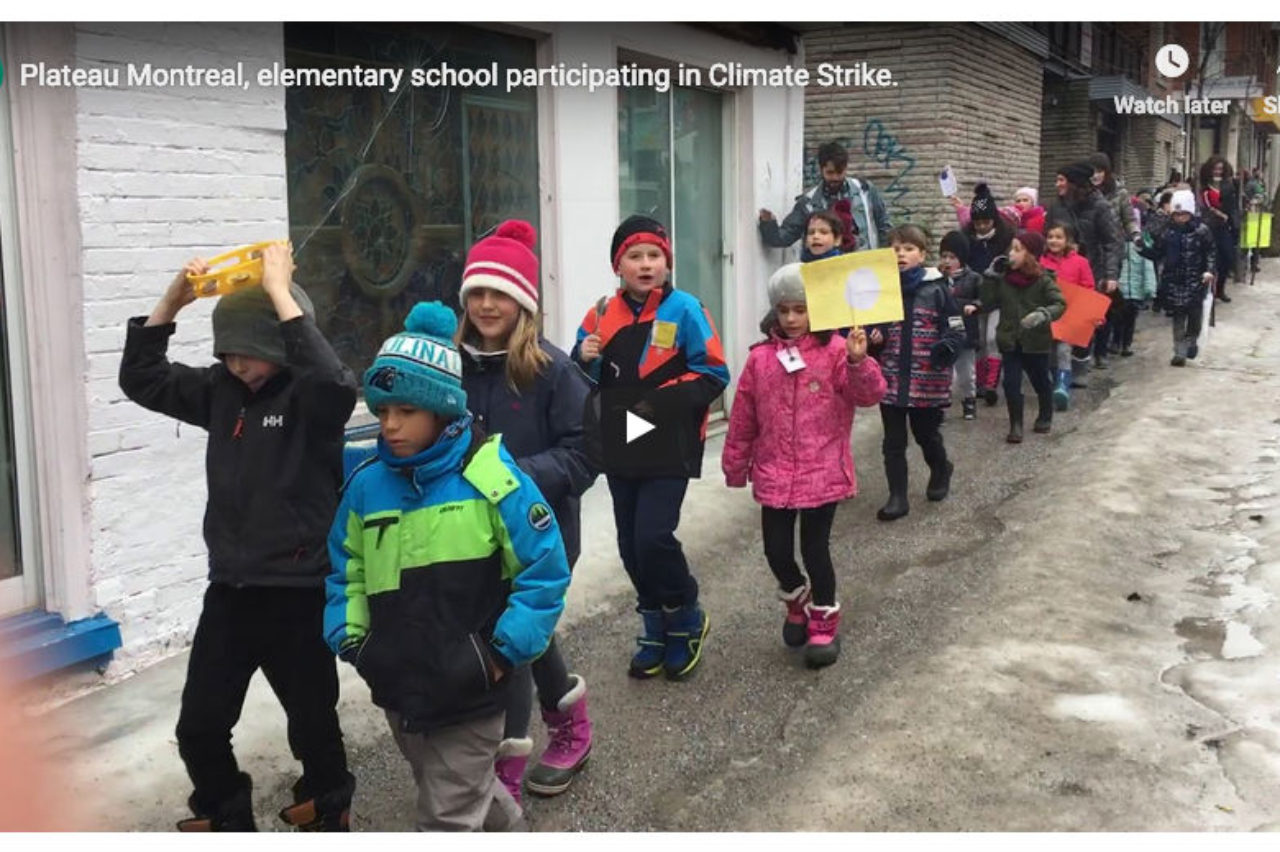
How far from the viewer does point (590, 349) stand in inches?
161

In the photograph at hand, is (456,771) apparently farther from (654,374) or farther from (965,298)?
(965,298)

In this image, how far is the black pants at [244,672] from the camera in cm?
298

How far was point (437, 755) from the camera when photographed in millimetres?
2721

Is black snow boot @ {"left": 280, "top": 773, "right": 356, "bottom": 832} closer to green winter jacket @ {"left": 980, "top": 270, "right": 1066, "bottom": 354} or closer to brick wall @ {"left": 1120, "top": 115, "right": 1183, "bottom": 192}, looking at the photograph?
green winter jacket @ {"left": 980, "top": 270, "right": 1066, "bottom": 354}

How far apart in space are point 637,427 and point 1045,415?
5.70m

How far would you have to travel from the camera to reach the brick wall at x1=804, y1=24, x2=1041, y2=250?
12.6 m

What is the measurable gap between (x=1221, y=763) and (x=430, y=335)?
2639 mm

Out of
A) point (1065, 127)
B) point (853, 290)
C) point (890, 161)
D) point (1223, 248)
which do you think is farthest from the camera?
point (1065, 127)

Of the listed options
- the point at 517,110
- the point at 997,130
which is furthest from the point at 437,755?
the point at 997,130

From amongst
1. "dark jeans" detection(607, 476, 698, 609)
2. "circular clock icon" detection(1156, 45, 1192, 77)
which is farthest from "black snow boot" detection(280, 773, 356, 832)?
"circular clock icon" detection(1156, 45, 1192, 77)

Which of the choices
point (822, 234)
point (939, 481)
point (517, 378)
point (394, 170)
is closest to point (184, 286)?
point (517, 378)

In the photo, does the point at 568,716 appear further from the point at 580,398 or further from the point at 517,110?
the point at 517,110

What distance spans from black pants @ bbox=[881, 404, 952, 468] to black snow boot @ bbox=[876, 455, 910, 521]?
0.04ft

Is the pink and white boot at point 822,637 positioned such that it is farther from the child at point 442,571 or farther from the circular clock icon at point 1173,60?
the circular clock icon at point 1173,60
